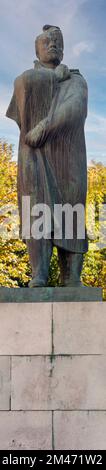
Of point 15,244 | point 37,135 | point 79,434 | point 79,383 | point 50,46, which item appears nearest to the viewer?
point 79,434

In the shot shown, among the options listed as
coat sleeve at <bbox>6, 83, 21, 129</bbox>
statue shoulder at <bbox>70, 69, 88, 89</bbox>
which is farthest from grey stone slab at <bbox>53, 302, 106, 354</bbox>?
statue shoulder at <bbox>70, 69, 88, 89</bbox>

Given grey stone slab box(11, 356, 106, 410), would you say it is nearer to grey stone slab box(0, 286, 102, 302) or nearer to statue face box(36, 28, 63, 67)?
grey stone slab box(0, 286, 102, 302)

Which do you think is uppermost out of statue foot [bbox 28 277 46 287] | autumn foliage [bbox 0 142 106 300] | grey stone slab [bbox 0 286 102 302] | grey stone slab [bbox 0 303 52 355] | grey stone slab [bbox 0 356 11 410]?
autumn foliage [bbox 0 142 106 300]

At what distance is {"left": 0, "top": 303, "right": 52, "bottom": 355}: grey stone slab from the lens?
223 inches

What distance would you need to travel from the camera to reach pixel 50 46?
274 inches

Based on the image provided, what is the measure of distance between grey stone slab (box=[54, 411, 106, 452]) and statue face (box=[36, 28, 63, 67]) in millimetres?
4131

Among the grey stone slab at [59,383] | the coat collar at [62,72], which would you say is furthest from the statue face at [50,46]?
the grey stone slab at [59,383]

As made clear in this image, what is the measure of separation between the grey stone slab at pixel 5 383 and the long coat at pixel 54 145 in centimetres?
152

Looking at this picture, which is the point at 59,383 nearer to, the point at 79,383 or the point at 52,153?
the point at 79,383

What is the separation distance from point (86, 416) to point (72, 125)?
316 cm

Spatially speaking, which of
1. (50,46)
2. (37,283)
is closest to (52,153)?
(50,46)

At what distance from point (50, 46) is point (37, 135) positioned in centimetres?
124

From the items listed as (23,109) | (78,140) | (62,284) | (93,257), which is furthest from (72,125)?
(93,257)

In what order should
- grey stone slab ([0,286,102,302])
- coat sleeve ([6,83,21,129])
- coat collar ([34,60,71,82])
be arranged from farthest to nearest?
coat sleeve ([6,83,21,129]) < coat collar ([34,60,71,82]) < grey stone slab ([0,286,102,302])
